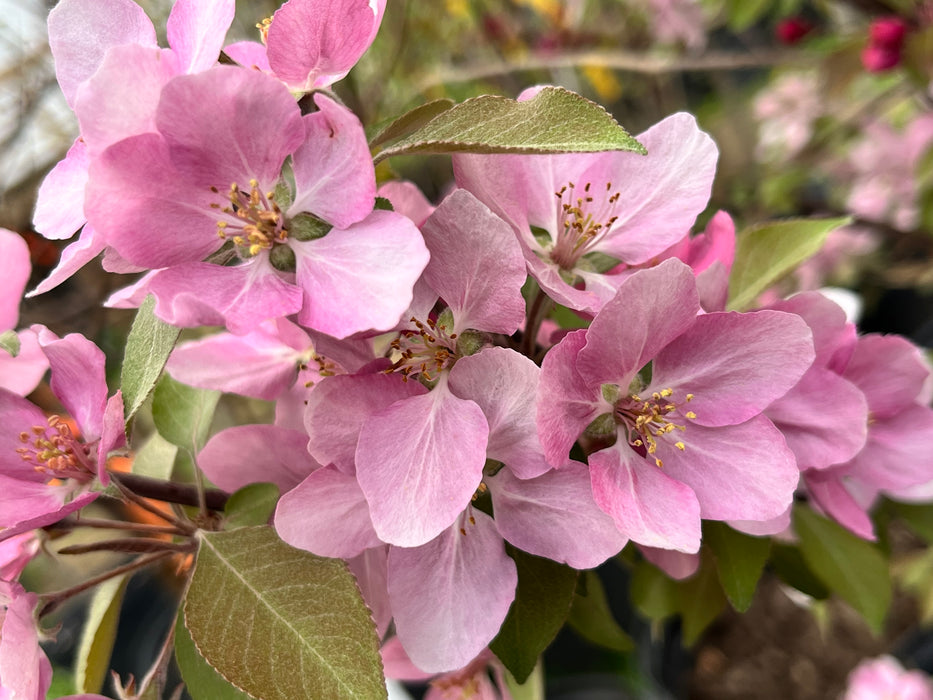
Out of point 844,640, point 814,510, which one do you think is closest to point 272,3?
point 814,510

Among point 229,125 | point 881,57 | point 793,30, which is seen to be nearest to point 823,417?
point 229,125

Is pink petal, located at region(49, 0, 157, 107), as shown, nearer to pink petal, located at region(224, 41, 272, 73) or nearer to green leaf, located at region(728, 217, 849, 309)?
pink petal, located at region(224, 41, 272, 73)

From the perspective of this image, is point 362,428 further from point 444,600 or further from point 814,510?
point 814,510

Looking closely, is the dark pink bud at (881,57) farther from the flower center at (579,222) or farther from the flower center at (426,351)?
the flower center at (426,351)

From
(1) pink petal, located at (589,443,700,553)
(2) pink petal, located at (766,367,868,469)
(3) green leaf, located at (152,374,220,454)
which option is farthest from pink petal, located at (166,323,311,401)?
(2) pink petal, located at (766,367,868,469)

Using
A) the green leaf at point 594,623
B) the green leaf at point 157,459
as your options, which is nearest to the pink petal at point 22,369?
the green leaf at point 157,459

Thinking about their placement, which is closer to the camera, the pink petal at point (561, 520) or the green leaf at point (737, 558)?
the pink petal at point (561, 520)

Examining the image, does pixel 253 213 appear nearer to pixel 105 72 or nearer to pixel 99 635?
pixel 105 72
